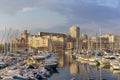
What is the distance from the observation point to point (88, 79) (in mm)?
34781

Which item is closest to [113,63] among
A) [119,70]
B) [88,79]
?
[119,70]

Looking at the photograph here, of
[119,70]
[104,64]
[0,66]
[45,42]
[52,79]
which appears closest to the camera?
[52,79]

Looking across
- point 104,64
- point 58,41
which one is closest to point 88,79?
point 104,64

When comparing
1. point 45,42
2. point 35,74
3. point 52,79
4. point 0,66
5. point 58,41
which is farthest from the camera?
point 58,41

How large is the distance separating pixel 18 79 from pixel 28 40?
151 m

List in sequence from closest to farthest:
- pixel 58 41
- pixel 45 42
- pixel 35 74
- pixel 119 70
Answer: pixel 35 74, pixel 119 70, pixel 45 42, pixel 58 41

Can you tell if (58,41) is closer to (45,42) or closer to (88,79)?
(45,42)

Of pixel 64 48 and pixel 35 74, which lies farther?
pixel 64 48

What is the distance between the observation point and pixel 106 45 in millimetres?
175000

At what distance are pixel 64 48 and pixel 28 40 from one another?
77.7ft

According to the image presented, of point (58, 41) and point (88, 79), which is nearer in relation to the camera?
point (88, 79)

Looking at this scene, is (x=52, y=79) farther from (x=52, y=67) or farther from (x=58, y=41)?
(x=58, y=41)

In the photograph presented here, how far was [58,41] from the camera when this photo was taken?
18650cm

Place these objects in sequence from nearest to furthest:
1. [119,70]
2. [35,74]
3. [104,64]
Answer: [35,74]
[119,70]
[104,64]
